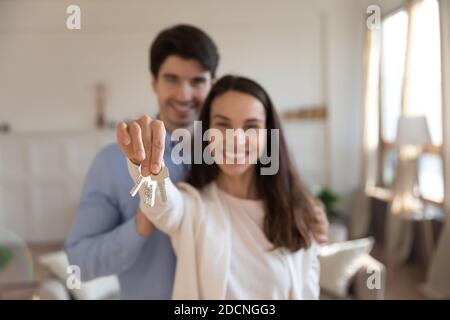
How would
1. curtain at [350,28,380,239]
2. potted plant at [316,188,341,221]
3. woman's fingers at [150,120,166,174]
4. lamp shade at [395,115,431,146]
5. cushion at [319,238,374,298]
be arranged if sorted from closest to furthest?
1. woman's fingers at [150,120,166,174]
2. cushion at [319,238,374,298]
3. curtain at [350,28,380,239]
4. lamp shade at [395,115,431,146]
5. potted plant at [316,188,341,221]

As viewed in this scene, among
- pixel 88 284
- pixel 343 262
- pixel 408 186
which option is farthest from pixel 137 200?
pixel 408 186

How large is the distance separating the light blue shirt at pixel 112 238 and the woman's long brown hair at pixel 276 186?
5 centimetres

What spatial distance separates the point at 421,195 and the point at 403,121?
0.37m

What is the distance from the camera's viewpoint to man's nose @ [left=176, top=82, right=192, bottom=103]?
0.45m

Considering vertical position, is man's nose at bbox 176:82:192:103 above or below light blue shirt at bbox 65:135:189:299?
above

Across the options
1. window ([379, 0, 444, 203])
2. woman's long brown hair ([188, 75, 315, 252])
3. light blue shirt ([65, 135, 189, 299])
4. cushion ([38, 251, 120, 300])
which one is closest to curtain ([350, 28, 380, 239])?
window ([379, 0, 444, 203])

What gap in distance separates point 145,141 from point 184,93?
18 centimetres

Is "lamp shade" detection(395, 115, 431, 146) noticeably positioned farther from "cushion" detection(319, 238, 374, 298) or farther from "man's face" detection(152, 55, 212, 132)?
"man's face" detection(152, 55, 212, 132)

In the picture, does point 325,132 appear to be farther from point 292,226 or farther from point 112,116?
point 292,226

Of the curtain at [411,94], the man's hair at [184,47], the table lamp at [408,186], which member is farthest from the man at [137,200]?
the table lamp at [408,186]

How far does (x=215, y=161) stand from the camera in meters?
0.43

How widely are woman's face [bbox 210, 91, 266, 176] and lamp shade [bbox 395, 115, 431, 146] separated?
1259 mm

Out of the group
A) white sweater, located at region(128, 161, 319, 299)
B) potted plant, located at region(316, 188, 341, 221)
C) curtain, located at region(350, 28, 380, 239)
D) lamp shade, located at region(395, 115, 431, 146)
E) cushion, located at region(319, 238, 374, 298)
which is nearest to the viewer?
white sweater, located at region(128, 161, 319, 299)

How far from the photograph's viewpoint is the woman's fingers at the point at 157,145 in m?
0.27
